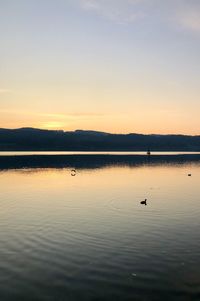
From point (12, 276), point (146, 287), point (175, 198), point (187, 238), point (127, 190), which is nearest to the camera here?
point (146, 287)

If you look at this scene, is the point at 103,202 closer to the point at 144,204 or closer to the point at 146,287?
the point at 144,204

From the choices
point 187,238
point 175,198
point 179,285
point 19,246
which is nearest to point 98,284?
point 179,285

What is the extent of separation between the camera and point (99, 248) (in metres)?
28.0

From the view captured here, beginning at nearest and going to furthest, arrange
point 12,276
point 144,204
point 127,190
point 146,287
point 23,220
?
1. point 146,287
2. point 12,276
3. point 23,220
4. point 144,204
5. point 127,190

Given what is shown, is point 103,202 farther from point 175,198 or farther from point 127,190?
point 127,190

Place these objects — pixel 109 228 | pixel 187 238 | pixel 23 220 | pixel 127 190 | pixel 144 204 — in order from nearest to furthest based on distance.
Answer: pixel 187 238, pixel 109 228, pixel 23 220, pixel 144 204, pixel 127 190

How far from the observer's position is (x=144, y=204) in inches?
1922

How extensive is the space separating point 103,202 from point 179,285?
30.2 metres

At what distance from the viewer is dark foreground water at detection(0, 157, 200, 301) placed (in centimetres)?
2022

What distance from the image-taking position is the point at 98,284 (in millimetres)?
20812

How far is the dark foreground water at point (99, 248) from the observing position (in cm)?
2022

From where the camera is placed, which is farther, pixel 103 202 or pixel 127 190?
pixel 127 190

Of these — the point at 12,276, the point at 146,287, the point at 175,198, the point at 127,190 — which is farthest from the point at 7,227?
the point at 127,190

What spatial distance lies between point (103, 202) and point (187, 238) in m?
20.9
